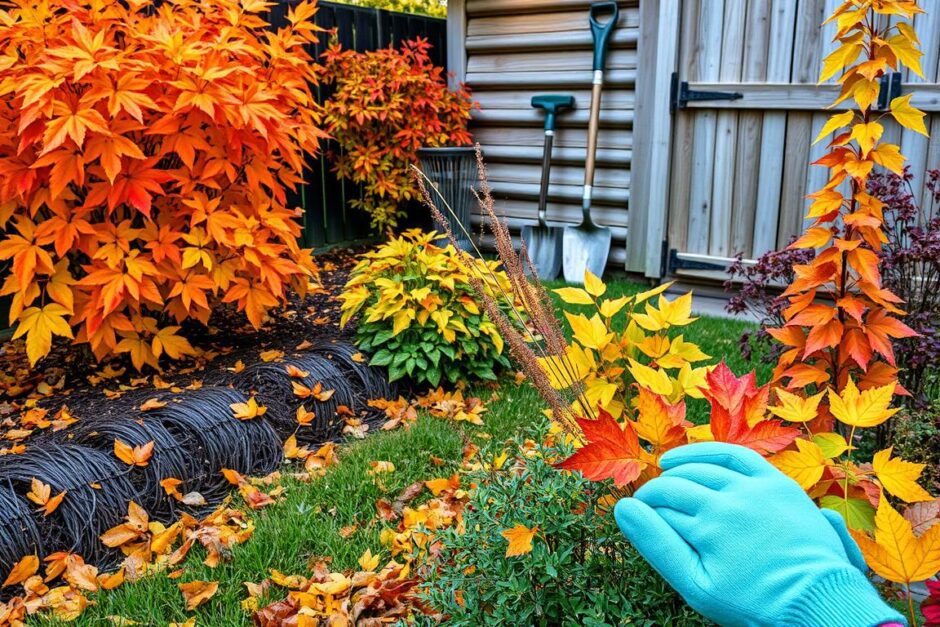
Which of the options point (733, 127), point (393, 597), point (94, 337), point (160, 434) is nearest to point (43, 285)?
point (94, 337)

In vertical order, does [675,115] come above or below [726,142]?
above

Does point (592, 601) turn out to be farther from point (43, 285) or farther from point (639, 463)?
point (43, 285)

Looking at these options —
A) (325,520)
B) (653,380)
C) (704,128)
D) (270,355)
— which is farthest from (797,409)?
(704,128)

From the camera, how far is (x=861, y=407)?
126cm

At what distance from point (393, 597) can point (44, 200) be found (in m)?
2.07

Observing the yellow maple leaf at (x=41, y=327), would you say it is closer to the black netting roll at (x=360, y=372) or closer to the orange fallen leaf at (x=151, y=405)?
the orange fallen leaf at (x=151, y=405)

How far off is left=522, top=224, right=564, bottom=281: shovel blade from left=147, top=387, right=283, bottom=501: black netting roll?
321cm

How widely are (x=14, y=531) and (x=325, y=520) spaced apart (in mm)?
868

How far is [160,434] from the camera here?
8.55ft

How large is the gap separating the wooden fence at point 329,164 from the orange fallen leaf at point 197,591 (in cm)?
410

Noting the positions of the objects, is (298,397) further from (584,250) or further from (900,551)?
(584,250)

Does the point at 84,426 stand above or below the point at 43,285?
below

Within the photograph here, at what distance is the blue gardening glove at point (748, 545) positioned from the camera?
88 centimetres

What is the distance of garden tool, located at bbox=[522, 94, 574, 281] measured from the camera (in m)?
5.75
